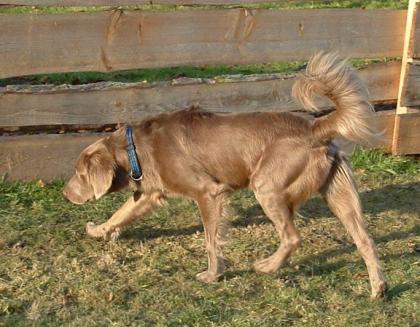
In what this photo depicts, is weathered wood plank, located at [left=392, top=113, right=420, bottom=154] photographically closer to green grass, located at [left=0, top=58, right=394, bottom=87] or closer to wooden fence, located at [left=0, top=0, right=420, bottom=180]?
wooden fence, located at [left=0, top=0, right=420, bottom=180]

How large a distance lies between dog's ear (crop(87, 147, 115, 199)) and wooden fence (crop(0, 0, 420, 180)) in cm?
133

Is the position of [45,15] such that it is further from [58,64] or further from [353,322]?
[353,322]

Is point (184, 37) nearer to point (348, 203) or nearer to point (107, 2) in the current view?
point (107, 2)

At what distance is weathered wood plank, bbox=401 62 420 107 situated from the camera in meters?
7.16

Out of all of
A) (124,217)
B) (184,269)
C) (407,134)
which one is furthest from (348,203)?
(407,134)

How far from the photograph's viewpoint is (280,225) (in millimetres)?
4844

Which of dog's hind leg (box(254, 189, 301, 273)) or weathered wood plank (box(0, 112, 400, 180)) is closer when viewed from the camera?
dog's hind leg (box(254, 189, 301, 273))

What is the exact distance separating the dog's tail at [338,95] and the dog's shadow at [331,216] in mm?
885

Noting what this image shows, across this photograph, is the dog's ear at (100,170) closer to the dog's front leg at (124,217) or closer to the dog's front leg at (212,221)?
the dog's front leg at (124,217)

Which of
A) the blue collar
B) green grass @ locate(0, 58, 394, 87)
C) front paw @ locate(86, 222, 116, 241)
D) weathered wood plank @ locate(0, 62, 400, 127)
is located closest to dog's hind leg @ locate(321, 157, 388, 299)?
the blue collar

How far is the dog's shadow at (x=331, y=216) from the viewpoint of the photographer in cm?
505

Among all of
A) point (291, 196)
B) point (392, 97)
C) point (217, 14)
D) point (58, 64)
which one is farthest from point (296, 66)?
point (291, 196)

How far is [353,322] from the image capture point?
4.30 metres

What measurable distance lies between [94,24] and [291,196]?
231cm
